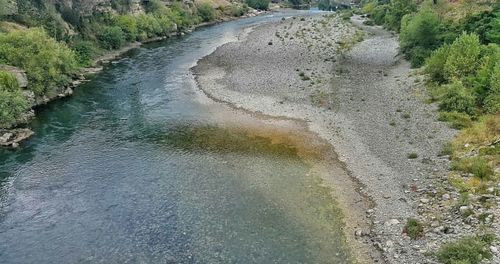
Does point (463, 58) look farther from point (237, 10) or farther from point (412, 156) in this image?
point (237, 10)

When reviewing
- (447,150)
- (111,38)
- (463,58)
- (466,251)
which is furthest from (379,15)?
(466,251)

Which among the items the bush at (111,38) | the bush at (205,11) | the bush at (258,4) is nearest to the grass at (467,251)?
the bush at (111,38)

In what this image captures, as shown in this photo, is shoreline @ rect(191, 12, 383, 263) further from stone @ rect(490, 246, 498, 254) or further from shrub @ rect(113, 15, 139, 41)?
shrub @ rect(113, 15, 139, 41)

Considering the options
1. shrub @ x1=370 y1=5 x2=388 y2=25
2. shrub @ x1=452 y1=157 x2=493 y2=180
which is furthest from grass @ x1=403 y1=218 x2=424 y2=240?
shrub @ x1=370 y1=5 x2=388 y2=25

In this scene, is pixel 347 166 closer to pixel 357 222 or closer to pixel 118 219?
pixel 357 222

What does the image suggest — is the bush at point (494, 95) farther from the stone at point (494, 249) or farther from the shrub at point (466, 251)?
the stone at point (494, 249)

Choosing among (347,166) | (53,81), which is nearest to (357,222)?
(347,166)
